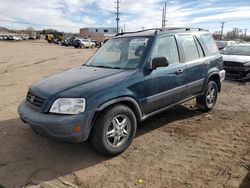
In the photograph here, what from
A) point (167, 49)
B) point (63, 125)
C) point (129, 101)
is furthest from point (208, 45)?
point (63, 125)

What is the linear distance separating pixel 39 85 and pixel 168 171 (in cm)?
235

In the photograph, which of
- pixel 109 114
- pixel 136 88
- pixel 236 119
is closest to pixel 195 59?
pixel 236 119

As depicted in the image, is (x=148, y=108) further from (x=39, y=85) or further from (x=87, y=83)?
(x=39, y=85)

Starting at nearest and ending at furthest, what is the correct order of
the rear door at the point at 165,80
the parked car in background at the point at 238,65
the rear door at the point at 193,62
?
the rear door at the point at 165,80
the rear door at the point at 193,62
the parked car in background at the point at 238,65

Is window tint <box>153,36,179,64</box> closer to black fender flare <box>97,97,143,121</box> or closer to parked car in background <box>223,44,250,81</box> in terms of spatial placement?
black fender flare <box>97,97,143,121</box>

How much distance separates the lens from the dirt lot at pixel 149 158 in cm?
333

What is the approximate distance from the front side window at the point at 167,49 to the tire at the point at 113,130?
124cm

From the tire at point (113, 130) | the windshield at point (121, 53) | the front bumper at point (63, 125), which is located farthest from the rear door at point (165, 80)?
the front bumper at point (63, 125)

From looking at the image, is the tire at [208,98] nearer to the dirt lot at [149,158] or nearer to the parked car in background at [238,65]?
the dirt lot at [149,158]

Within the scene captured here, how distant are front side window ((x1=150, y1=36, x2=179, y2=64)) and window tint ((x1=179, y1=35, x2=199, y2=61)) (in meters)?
0.29

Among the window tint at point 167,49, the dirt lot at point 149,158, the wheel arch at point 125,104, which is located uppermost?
the window tint at point 167,49

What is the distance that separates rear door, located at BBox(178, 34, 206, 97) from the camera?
516 cm

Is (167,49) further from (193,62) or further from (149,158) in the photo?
(149,158)

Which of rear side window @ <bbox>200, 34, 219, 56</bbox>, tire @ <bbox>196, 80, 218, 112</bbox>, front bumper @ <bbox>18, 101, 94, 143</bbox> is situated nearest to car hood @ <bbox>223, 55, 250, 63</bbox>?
rear side window @ <bbox>200, 34, 219, 56</bbox>
